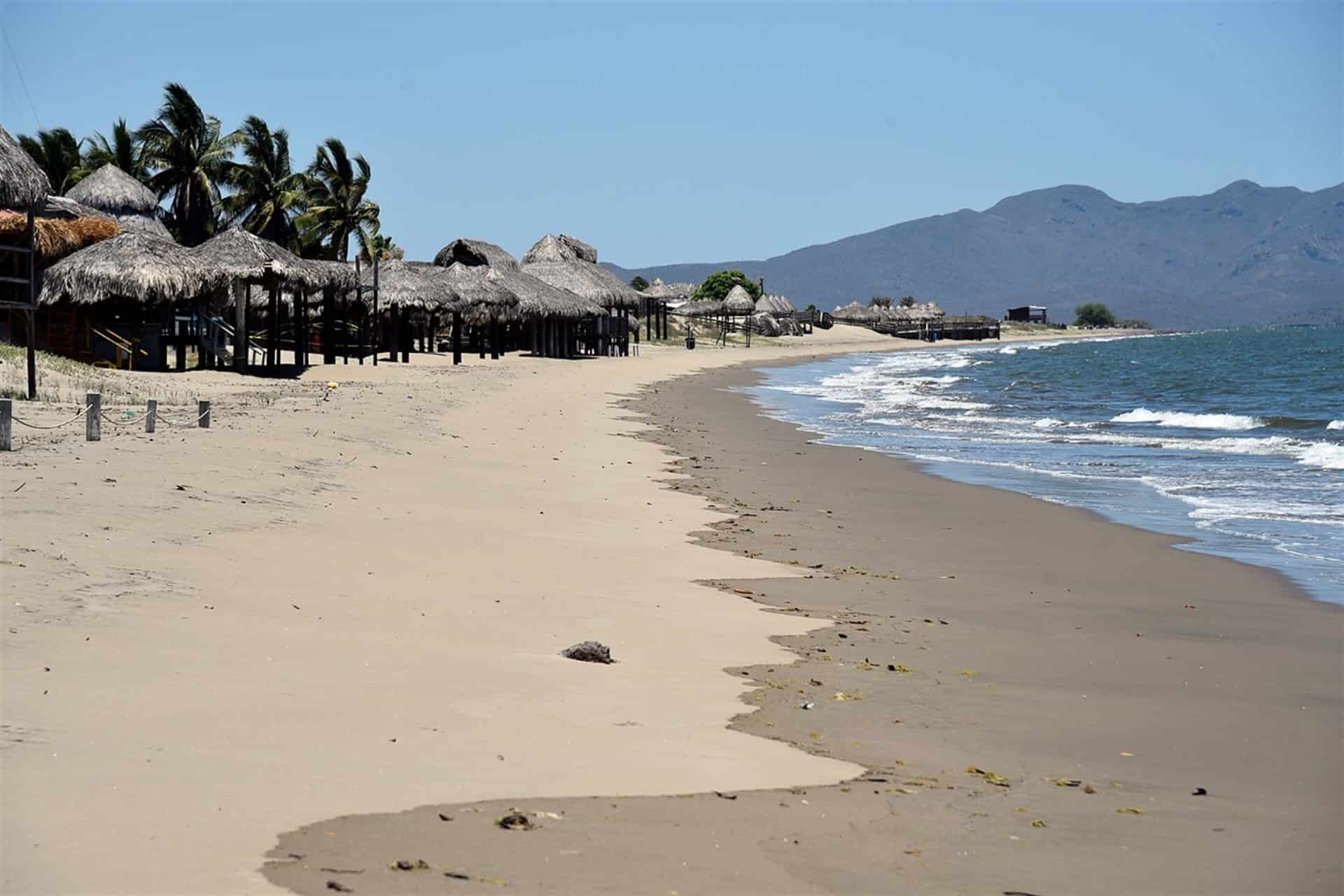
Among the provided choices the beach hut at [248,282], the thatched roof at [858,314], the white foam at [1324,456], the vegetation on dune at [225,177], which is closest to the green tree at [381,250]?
the vegetation on dune at [225,177]

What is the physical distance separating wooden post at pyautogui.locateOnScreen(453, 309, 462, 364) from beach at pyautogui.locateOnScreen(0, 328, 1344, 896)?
28686 millimetres

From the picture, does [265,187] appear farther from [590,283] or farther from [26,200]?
[26,200]

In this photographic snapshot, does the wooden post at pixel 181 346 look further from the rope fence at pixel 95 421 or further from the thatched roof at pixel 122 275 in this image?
the rope fence at pixel 95 421

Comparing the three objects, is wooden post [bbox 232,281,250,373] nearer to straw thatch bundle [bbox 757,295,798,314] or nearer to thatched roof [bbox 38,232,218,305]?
thatched roof [bbox 38,232,218,305]

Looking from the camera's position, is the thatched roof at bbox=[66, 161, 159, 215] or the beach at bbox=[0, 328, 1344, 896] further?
the thatched roof at bbox=[66, 161, 159, 215]

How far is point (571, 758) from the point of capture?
4.83 m

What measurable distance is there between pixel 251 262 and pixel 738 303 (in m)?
58.6

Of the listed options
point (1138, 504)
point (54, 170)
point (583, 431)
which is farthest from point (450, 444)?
point (54, 170)

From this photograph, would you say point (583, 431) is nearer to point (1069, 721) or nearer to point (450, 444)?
point (450, 444)

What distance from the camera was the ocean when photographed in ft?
41.3

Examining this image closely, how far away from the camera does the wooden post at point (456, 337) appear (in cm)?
4053

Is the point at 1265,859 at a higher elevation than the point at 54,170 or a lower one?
lower

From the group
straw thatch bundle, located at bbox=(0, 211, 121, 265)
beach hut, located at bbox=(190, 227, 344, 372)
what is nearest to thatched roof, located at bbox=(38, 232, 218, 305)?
straw thatch bundle, located at bbox=(0, 211, 121, 265)

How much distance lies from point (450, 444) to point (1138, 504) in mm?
7894
